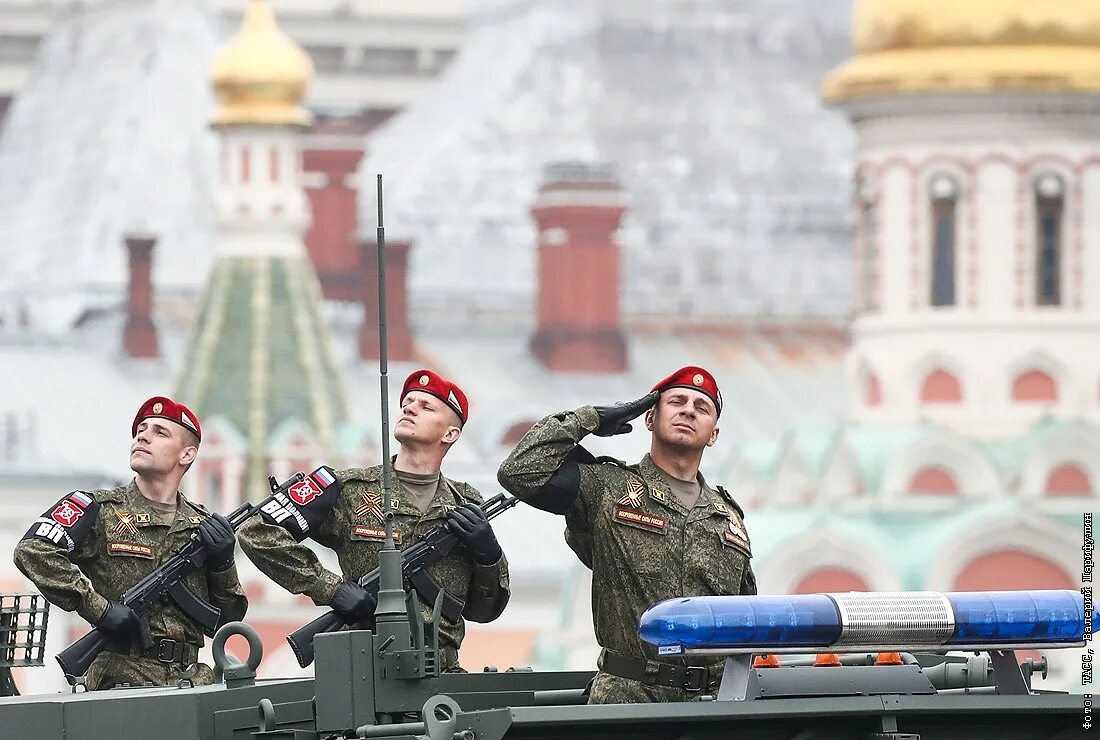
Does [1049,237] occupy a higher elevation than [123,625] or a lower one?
higher

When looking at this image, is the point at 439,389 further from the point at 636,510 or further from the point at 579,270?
the point at 579,270

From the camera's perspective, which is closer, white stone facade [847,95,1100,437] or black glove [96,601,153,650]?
black glove [96,601,153,650]

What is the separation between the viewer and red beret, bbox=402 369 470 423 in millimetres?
13797

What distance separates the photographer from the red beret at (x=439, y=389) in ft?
45.3

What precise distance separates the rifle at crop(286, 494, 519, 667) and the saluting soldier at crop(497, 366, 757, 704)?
9.0 inches

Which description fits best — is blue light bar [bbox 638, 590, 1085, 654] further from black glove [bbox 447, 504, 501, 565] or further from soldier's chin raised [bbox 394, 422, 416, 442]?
soldier's chin raised [bbox 394, 422, 416, 442]

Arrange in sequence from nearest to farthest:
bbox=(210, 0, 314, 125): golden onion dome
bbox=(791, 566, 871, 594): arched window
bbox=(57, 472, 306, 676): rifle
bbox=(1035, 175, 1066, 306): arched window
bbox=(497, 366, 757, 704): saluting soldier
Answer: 1. bbox=(497, 366, 757, 704): saluting soldier
2. bbox=(57, 472, 306, 676): rifle
3. bbox=(791, 566, 871, 594): arched window
4. bbox=(1035, 175, 1066, 306): arched window
5. bbox=(210, 0, 314, 125): golden onion dome

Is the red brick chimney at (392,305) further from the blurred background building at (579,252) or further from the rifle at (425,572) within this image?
the rifle at (425,572)

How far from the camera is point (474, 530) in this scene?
43.7ft

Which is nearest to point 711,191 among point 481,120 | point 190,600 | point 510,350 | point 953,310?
point 481,120

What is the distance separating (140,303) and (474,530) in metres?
61.3

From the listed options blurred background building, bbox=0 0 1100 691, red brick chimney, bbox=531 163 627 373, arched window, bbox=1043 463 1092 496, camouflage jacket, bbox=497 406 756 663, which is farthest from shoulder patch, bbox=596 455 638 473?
red brick chimney, bbox=531 163 627 373

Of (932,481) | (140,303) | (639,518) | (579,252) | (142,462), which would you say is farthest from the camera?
(579,252)

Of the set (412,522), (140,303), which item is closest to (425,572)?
(412,522)
